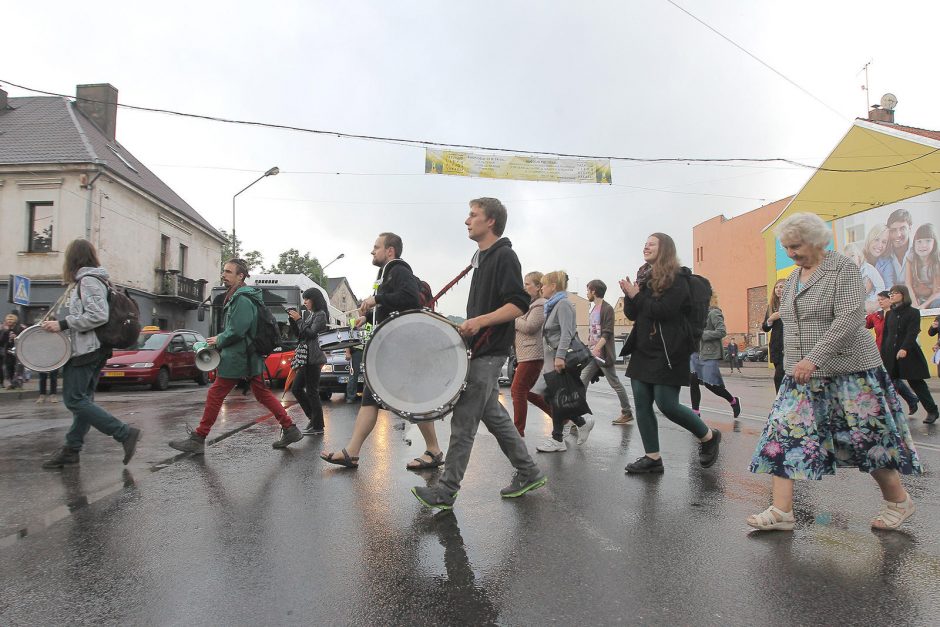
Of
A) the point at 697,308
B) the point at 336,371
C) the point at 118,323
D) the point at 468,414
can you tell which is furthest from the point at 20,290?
the point at 697,308

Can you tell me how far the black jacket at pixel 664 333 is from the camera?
4746 millimetres

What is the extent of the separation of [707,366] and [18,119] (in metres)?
31.9

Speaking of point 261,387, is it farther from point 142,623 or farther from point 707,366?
point 707,366

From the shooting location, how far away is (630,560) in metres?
3.08

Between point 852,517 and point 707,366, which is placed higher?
point 707,366

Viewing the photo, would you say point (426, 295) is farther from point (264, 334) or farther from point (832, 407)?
point (832, 407)

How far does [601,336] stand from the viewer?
26.0ft

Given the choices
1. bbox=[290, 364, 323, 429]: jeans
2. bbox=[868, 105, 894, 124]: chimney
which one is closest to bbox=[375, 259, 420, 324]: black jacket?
bbox=[290, 364, 323, 429]: jeans

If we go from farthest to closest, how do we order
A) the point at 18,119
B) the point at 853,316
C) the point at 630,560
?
1. the point at 18,119
2. the point at 853,316
3. the point at 630,560

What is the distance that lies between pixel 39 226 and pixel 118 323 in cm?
2529

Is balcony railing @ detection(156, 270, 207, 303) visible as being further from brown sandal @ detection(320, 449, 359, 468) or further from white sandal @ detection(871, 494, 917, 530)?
white sandal @ detection(871, 494, 917, 530)

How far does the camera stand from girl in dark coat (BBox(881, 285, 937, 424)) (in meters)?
8.39

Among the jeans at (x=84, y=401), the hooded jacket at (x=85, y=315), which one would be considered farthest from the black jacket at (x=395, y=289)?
the jeans at (x=84, y=401)

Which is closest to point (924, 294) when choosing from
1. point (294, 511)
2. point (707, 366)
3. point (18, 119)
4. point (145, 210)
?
point (707, 366)
